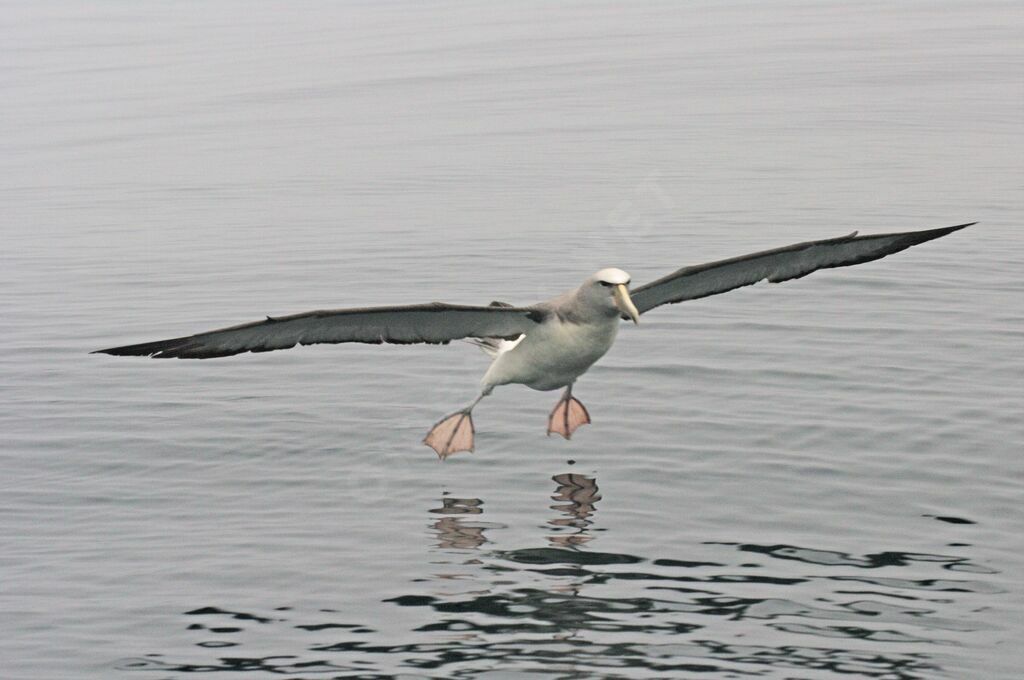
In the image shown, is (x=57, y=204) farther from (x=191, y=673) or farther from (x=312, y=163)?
(x=191, y=673)

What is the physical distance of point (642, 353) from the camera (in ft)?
55.6

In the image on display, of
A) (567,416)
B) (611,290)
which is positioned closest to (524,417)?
(567,416)

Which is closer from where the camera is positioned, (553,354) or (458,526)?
(458,526)

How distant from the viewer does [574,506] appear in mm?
12422

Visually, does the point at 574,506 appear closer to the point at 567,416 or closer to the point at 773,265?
the point at 567,416

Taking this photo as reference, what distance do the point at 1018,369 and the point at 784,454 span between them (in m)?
A: 3.23

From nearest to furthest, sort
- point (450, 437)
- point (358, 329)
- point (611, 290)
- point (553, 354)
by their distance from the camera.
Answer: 1. point (358, 329)
2. point (611, 290)
3. point (553, 354)
4. point (450, 437)

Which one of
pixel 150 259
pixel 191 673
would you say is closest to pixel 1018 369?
pixel 191 673

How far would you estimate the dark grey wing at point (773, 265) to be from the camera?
12953 mm

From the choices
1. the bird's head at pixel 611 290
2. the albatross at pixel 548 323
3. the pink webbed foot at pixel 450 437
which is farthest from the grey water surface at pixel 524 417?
the bird's head at pixel 611 290

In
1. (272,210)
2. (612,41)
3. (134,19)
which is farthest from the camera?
(134,19)

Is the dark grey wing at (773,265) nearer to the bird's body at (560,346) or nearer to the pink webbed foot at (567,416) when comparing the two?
the bird's body at (560,346)

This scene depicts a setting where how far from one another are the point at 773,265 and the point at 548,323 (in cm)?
191

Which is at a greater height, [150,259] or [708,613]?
[150,259]
